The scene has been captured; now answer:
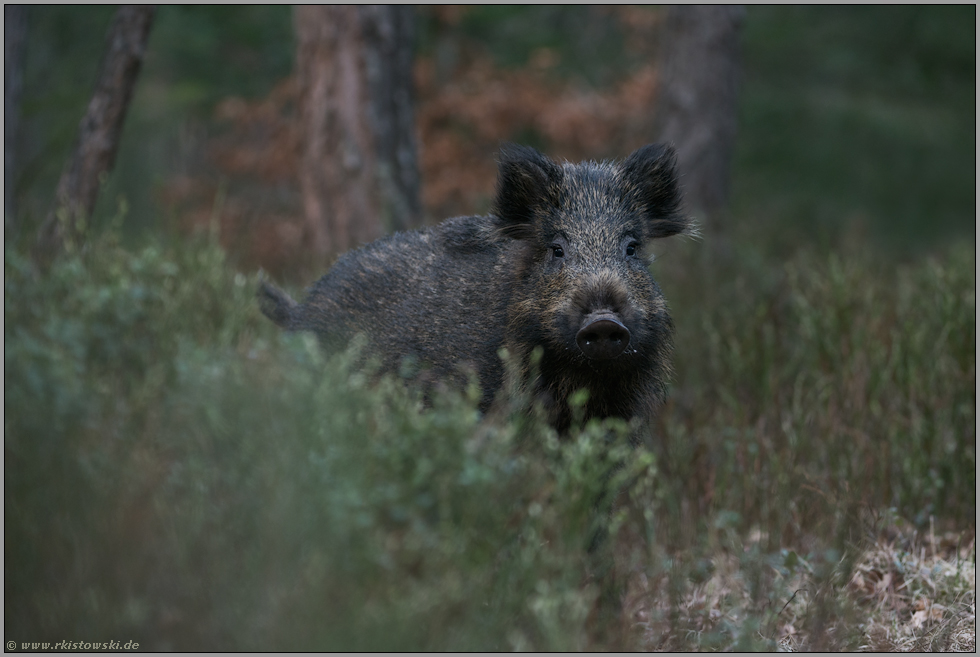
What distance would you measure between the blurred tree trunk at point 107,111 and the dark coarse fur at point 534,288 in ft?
4.60

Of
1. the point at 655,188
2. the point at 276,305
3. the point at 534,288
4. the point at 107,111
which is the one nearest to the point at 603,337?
the point at 534,288

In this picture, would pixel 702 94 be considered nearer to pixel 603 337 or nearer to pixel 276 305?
pixel 276 305

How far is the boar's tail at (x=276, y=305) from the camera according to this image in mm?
4254

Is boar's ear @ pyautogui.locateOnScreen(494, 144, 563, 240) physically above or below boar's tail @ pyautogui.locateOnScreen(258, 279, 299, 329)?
above

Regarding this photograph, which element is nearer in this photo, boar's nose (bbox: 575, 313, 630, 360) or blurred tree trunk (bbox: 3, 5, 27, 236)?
boar's nose (bbox: 575, 313, 630, 360)

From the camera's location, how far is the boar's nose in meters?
3.14

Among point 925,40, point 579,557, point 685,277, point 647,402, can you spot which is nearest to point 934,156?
point 925,40

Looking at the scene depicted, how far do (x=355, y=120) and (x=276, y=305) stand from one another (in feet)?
9.52

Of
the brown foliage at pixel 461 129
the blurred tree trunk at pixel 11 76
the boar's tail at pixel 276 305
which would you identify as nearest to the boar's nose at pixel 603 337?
the boar's tail at pixel 276 305

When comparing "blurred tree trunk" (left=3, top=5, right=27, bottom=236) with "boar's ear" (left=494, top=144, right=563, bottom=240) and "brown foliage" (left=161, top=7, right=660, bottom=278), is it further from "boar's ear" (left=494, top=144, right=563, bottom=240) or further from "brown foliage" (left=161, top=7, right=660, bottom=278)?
"brown foliage" (left=161, top=7, right=660, bottom=278)

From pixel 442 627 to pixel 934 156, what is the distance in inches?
628

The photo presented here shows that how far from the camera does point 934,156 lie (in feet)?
51.1

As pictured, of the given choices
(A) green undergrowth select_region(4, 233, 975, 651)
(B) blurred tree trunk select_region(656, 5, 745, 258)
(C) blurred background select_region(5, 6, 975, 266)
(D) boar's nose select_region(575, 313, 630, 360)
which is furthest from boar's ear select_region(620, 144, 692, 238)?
(C) blurred background select_region(5, 6, 975, 266)

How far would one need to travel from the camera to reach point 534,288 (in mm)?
3637
